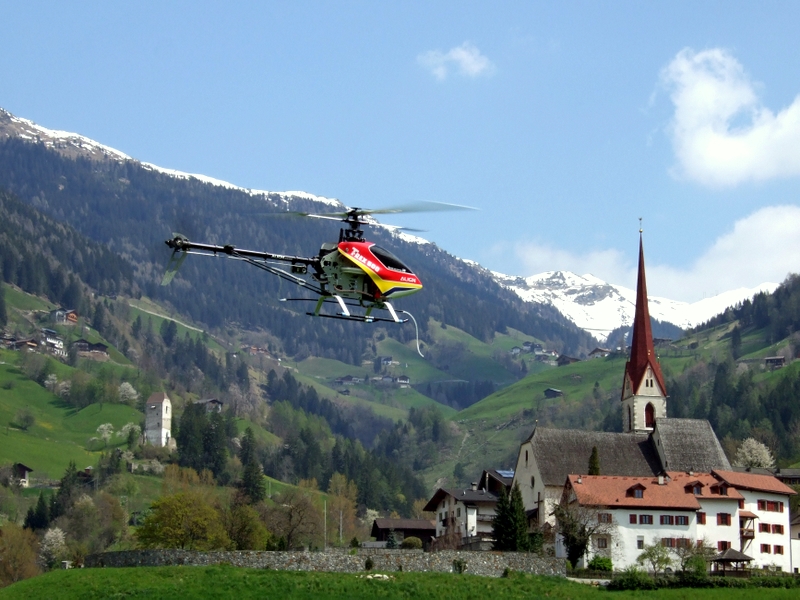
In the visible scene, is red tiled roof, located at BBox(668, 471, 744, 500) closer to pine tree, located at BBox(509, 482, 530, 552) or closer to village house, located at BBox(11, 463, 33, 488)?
pine tree, located at BBox(509, 482, 530, 552)

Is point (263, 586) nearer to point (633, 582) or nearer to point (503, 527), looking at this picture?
point (633, 582)

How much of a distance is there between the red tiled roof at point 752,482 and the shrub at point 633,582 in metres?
20.8

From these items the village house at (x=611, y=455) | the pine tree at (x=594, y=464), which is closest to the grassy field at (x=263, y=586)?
the pine tree at (x=594, y=464)

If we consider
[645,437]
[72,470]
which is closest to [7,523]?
[72,470]

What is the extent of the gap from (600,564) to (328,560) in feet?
68.9

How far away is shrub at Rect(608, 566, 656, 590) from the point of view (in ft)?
255

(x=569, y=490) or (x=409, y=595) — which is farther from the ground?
(x=569, y=490)

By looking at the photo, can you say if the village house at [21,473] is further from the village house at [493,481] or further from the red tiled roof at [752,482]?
the red tiled roof at [752,482]

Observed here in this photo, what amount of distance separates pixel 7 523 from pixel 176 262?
11586cm

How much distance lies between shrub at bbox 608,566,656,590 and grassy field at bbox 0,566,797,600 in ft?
8.12

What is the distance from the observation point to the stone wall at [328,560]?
72312 millimetres

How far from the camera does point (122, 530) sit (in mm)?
154750

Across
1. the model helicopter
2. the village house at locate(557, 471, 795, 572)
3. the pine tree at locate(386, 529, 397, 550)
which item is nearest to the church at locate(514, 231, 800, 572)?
the village house at locate(557, 471, 795, 572)

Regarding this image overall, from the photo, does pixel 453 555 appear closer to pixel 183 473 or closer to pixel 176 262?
pixel 176 262
